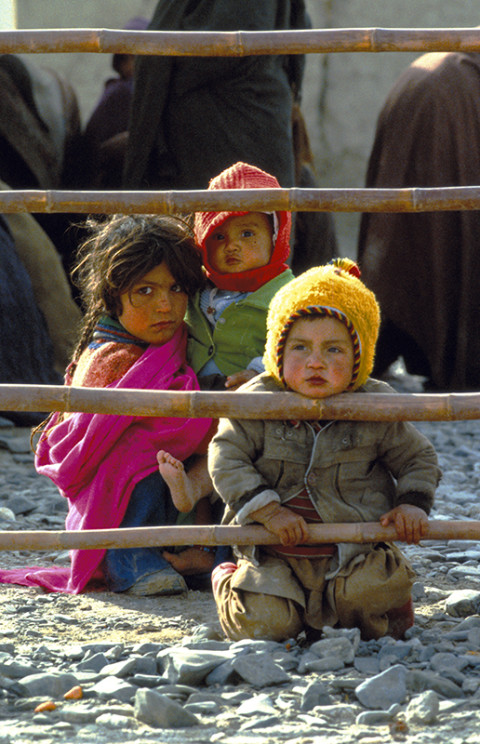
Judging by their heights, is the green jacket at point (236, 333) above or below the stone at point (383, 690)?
above

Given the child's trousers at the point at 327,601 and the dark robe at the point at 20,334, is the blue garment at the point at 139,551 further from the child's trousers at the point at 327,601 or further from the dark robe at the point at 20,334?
the dark robe at the point at 20,334

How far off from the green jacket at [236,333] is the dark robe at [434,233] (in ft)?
10.0

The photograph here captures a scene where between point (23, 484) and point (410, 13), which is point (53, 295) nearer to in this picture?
point (23, 484)

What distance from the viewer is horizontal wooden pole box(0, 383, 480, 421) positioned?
6.85 feet

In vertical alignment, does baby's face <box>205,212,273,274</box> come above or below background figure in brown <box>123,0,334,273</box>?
below

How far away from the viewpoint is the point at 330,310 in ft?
7.02

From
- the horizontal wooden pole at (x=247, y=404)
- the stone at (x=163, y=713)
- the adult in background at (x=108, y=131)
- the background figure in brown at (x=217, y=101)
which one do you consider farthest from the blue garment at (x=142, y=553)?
the adult in background at (x=108, y=131)

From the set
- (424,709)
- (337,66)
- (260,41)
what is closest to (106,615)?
(424,709)

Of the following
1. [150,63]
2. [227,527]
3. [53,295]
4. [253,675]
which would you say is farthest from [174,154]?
[253,675]

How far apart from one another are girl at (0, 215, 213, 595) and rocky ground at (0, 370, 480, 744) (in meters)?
0.10

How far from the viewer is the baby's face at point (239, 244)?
2.72 m

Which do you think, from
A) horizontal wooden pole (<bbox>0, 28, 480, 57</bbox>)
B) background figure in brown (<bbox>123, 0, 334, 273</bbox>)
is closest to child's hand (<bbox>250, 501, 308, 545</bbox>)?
horizontal wooden pole (<bbox>0, 28, 480, 57</bbox>)

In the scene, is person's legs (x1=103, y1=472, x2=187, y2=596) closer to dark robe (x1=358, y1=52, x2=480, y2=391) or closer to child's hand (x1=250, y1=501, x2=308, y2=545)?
child's hand (x1=250, y1=501, x2=308, y2=545)

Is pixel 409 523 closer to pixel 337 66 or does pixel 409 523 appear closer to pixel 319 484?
pixel 319 484
